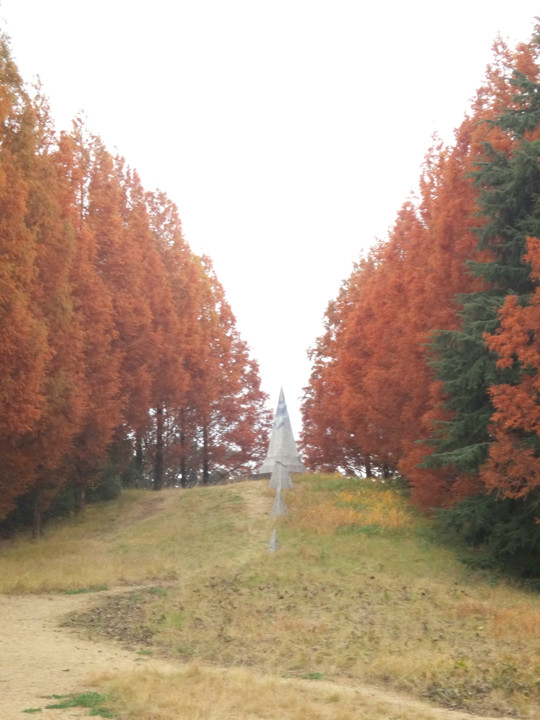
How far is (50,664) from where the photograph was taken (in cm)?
905

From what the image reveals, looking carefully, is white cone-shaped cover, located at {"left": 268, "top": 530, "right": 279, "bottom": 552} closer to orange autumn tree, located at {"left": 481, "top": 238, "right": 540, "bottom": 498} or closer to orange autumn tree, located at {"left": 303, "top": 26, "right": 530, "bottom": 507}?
orange autumn tree, located at {"left": 303, "top": 26, "right": 530, "bottom": 507}

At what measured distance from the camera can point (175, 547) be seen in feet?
66.3

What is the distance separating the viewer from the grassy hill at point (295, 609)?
26.2 feet

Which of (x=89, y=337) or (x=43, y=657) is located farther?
(x=89, y=337)

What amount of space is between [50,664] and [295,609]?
472 centimetres

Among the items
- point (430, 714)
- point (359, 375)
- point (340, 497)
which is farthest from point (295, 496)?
point (430, 714)

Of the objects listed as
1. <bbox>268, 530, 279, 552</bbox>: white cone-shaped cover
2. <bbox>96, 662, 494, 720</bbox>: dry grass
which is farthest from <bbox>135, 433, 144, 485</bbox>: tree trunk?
<bbox>96, 662, 494, 720</bbox>: dry grass

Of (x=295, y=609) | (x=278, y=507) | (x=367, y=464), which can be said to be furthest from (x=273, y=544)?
(x=367, y=464)

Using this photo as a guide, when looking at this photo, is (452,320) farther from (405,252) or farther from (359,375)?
(359,375)

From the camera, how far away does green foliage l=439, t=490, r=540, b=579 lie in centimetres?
1499

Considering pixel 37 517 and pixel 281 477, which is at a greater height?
pixel 281 477

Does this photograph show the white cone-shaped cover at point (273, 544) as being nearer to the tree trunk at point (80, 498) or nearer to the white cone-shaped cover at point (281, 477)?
the white cone-shaped cover at point (281, 477)

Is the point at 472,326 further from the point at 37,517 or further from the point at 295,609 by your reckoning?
the point at 37,517

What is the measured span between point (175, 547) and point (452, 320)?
9093 millimetres
